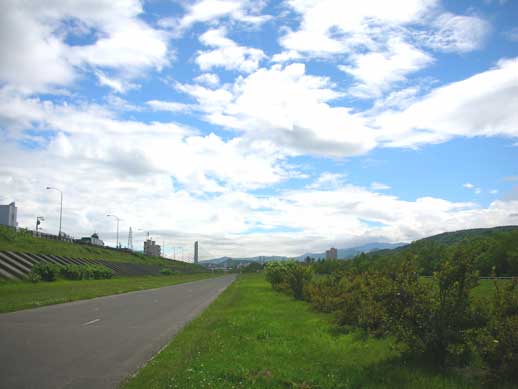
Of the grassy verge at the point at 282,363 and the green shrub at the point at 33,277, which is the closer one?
the grassy verge at the point at 282,363

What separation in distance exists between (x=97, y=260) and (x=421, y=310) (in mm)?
71840

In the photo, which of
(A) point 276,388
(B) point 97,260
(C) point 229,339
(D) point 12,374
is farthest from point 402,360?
(B) point 97,260

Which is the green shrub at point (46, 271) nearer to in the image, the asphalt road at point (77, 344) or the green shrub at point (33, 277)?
the green shrub at point (33, 277)

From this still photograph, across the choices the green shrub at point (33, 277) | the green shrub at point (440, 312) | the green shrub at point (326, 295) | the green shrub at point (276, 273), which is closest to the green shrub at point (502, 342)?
the green shrub at point (440, 312)

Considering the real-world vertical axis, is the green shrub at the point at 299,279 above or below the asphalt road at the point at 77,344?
above

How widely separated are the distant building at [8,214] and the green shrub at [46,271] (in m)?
42.2

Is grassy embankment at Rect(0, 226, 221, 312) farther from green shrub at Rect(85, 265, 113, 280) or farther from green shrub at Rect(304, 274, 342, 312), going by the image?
green shrub at Rect(304, 274, 342, 312)

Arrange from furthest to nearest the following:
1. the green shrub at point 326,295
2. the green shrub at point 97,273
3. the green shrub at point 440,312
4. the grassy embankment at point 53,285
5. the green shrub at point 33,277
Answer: the green shrub at point 97,273 → the green shrub at point 33,277 → the grassy embankment at point 53,285 → the green shrub at point 326,295 → the green shrub at point 440,312

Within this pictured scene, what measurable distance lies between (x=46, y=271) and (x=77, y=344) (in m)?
35.7

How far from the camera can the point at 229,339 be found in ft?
42.7

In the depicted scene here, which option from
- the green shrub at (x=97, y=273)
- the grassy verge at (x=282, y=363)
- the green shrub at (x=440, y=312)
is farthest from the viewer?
the green shrub at (x=97, y=273)

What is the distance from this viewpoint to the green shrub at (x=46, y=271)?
43384 mm

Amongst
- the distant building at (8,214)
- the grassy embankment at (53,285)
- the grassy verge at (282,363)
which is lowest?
the grassy verge at (282,363)

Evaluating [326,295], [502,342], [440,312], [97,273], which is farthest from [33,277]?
[502,342]
